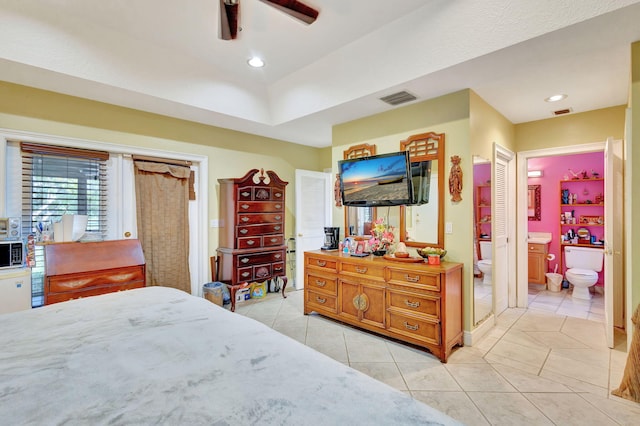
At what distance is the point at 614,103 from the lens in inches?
135

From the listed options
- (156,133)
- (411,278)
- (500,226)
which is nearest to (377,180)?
(411,278)

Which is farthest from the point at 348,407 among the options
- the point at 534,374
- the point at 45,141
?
the point at 45,141

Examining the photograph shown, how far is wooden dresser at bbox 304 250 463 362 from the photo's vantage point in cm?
267

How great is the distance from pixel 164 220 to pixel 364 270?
8.46 ft

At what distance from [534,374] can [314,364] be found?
7.62 ft

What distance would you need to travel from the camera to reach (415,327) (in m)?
2.80

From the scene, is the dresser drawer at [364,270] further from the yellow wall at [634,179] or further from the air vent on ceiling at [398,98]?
the yellow wall at [634,179]

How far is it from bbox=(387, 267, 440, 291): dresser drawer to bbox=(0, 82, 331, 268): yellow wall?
2.60 meters

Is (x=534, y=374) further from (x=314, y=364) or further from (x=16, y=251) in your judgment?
(x=16, y=251)

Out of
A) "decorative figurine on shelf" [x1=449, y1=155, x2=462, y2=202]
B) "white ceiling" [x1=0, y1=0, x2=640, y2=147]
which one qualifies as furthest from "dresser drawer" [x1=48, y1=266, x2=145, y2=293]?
"decorative figurine on shelf" [x1=449, y1=155, x2=462, y2=202]

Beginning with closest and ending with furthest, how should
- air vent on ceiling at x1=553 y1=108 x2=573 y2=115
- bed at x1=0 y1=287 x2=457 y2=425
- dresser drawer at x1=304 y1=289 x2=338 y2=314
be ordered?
bed at x1=0 y1=287 x2=457 y2=425, dresser drawer at x1=304 y1=289 x2=338 y2=314, air vent on ceiling at x1=553 y1=108 x2=573 y2=115

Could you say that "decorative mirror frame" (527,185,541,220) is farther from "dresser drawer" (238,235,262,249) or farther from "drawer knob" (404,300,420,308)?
"dresser drawer" (238,235,262,249)

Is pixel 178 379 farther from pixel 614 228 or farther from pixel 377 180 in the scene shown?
pixel 614 228

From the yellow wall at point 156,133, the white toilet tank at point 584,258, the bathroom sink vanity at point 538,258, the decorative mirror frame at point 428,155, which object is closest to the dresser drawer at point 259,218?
the yellow wall at point 156,133
